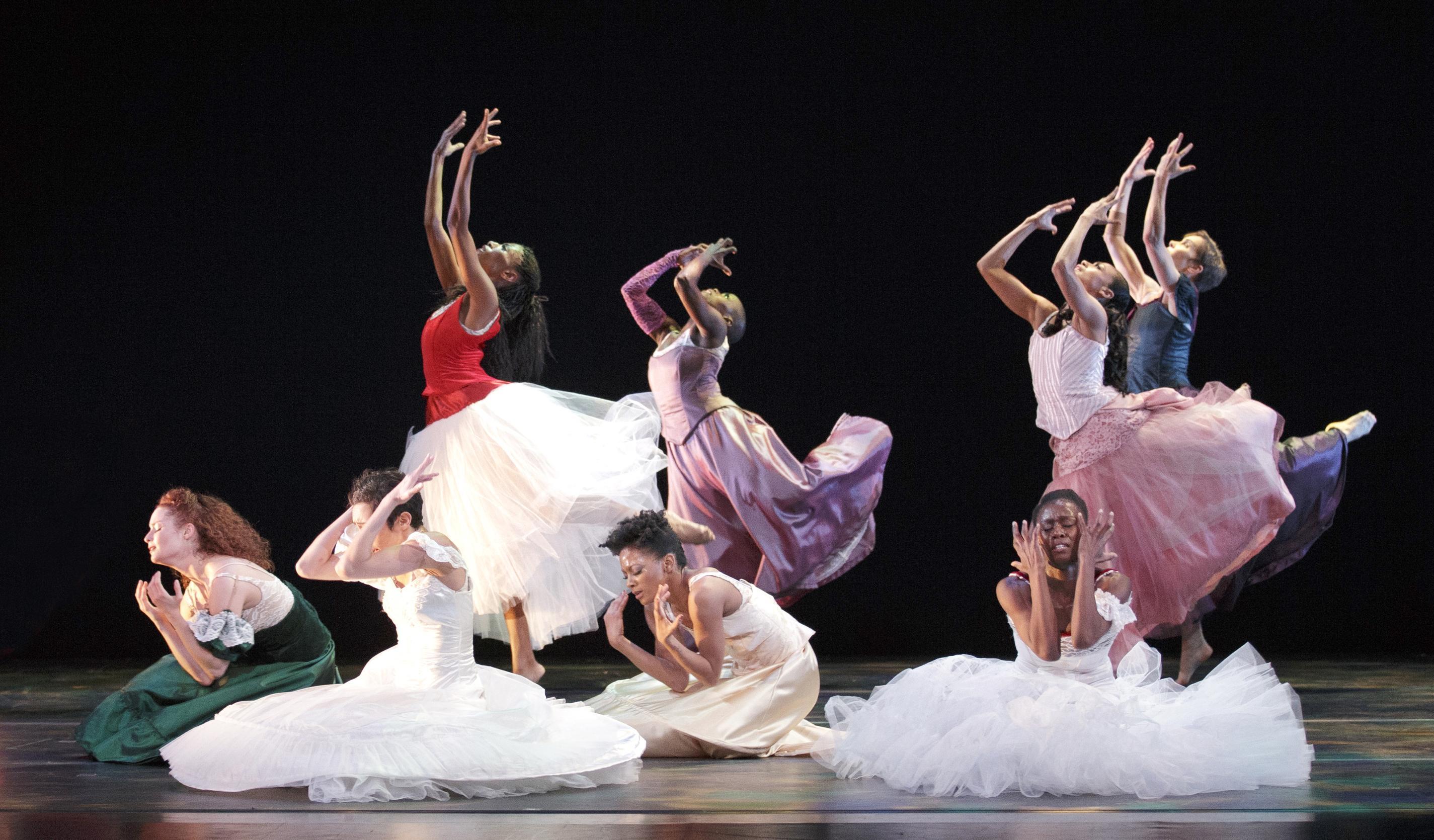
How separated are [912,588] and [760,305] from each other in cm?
127

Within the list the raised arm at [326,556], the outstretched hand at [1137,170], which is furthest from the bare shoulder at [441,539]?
the outstretched hand at [1137,170]

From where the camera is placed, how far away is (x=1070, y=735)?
8.62 ft

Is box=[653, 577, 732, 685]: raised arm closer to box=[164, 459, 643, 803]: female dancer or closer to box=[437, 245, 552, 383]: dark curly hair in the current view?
box=[164, 459, 643, 803]: female dancer

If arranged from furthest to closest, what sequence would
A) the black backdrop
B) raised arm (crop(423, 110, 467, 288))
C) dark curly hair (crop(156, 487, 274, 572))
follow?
the black backdrop → raised arm (crop(423, 110, 467, 288)) → dark curly hair (crop(156, 487, 274, 572))

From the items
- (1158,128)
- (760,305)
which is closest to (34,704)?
(760,305)

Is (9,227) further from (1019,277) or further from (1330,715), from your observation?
(1330,715)

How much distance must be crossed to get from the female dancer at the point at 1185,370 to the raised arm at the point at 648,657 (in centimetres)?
178

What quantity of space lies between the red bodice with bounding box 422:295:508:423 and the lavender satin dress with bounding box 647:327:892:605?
0.73 metres

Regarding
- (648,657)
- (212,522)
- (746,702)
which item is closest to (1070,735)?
(746,702)

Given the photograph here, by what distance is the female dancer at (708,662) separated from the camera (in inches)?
122

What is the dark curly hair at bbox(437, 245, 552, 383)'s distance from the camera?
158 inches

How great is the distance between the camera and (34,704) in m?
4.20

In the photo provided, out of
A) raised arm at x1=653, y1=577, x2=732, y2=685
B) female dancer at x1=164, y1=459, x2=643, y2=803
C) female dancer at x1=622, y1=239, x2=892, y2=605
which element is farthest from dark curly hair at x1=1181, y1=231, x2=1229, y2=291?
female dancer at x1=164, y1=459, x2=643, y2=803

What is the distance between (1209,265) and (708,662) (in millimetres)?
2330
